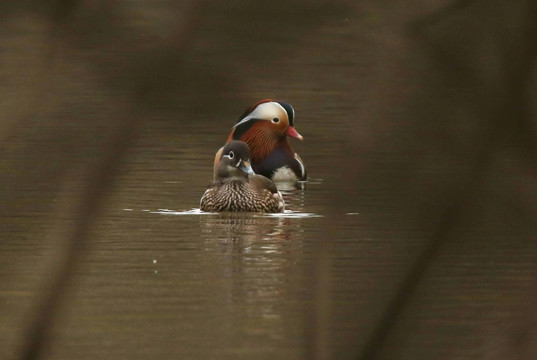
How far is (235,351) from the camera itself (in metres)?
1.51

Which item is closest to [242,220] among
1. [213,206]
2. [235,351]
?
[213,206]

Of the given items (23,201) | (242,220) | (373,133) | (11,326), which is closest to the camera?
(373,133)

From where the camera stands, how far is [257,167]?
12500 millimetres

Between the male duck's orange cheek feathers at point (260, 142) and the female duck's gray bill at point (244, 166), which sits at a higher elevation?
the male duck's orange cheek feathers at point (260, 142)

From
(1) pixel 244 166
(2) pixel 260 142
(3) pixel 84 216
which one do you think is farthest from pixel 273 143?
(3) pixel 84 216

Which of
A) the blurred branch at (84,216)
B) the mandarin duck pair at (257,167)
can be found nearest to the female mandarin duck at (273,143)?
the mandarin duck pair at (257,167)

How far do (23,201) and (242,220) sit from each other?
8.13 meters

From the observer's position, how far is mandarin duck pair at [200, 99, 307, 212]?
9688 millimetres

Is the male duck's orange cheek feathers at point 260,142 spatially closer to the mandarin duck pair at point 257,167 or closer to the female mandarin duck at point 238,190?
the mandarin duck pair at point 257,167

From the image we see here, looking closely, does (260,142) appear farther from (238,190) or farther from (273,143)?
(238,190)

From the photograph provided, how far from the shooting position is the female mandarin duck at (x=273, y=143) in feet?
39.3

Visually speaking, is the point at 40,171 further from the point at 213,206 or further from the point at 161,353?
the point at 213,206

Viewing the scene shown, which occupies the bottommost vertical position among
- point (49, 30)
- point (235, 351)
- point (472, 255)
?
point (235, 351)

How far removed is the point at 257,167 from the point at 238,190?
2.61 meters
